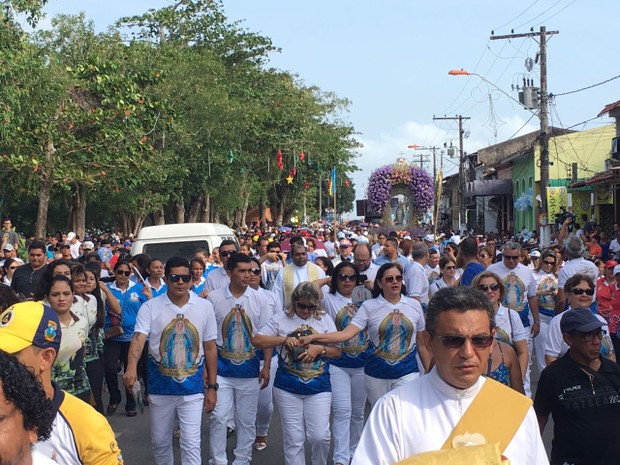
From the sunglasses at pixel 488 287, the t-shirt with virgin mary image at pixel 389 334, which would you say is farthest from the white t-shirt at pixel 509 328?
the t-shirt with virgin mary image at pixel 389 334

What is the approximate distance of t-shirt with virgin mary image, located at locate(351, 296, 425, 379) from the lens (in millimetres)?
8234

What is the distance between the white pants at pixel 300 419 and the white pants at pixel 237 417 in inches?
25.6

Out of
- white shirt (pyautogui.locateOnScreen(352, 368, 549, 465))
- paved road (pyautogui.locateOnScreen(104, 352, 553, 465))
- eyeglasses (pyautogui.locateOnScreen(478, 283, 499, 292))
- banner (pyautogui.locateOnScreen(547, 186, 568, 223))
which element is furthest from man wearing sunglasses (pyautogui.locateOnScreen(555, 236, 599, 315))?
banner (pyautogui.locateOnScreen(547, 186, 568, 223))

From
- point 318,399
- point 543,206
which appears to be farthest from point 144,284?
point 543,206

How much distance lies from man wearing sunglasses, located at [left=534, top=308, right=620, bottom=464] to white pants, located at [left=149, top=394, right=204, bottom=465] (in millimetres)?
2831

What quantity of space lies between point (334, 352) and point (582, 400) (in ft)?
8.60

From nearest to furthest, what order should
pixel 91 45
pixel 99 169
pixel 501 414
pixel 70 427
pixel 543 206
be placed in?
1. pixel 501 414
2. pixel 70 427
3. pixel 99 169
4. pixel 543 206
5. pixel 91 45

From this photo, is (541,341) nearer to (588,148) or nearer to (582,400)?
(582,400)

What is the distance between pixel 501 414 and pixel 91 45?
3110 centimetres

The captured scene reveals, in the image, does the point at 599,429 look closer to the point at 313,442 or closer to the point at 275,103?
the point at 313,442

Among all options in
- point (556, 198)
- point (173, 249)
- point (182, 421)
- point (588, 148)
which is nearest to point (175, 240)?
point (173, 249)

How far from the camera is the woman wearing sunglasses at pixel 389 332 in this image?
27.0 ft

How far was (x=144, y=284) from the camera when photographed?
11.3 metres

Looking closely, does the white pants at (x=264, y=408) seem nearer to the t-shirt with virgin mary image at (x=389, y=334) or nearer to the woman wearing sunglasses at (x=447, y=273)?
the t-shirt with virgin mary image at (x=389, y=334)
